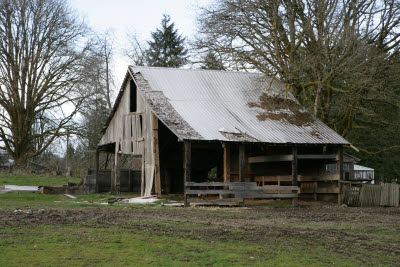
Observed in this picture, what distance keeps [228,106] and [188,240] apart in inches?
579

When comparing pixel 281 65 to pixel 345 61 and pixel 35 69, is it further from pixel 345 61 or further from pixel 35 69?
pixel 35 69

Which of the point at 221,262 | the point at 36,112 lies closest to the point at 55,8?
the point at 36,112

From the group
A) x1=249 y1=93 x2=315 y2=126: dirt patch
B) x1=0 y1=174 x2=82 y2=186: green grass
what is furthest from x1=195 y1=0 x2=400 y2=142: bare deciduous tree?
x1=0 y1=174 x2=82 y2=186: green grass

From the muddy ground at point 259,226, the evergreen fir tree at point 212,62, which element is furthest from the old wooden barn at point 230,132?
the muddy ground at point 259,226

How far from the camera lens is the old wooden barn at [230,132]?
2212 centimetres

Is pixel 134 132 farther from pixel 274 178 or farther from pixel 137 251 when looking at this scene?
pixel 137 251

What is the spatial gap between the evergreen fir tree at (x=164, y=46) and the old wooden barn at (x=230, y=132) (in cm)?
2025

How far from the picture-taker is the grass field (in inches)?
346

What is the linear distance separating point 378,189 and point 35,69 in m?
25.5

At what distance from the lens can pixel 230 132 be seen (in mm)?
22062

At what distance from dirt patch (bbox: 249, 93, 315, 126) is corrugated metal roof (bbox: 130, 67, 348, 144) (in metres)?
0.12

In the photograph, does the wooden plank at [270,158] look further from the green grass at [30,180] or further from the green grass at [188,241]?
the green grass at [30,180]

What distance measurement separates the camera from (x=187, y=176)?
20.9 m

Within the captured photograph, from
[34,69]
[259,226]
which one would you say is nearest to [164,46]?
[34,69]
